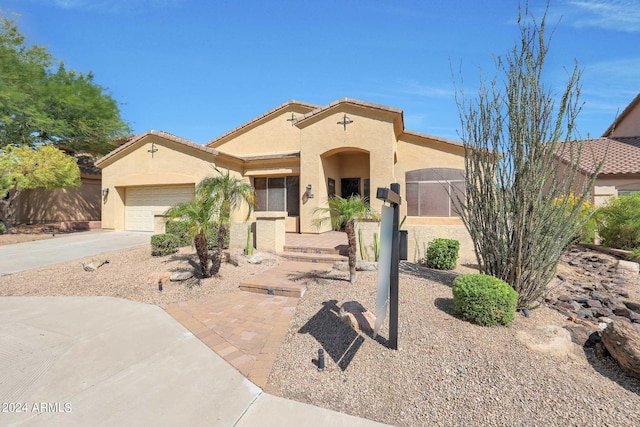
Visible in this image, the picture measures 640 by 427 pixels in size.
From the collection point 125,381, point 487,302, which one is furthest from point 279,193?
point 125,381

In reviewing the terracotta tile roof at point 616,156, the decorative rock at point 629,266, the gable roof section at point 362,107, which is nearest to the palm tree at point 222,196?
the gable roof section at point 362,107

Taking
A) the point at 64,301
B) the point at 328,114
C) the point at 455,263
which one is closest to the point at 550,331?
the point at 455,263

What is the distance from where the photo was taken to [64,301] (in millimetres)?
6246

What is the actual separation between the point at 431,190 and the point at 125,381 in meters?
13.5

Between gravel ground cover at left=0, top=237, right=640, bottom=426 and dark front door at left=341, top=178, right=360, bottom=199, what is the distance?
10604mm

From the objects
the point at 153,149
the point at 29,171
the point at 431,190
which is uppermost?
the point at 153,149

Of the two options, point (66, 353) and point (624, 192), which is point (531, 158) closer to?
point (66, 353)

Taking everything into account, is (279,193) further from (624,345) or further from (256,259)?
(624,345)

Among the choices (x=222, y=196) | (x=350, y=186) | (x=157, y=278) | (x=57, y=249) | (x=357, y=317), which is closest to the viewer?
(x=357, y=317)

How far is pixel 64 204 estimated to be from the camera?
19.8m

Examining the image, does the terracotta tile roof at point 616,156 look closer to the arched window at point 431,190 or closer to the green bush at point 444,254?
the arched window at point 431,190

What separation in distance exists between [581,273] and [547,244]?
585cm

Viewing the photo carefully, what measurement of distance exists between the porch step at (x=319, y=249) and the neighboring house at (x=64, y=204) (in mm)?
15919

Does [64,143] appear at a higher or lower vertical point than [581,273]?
higher
